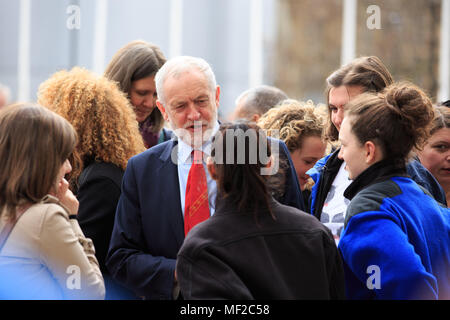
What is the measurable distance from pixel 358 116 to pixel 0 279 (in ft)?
4.80

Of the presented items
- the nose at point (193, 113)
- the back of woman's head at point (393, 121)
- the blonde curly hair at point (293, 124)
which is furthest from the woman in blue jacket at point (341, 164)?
the nose at point (193, 113)

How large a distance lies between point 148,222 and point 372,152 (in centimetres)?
94

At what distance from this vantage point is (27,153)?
2.08 meters

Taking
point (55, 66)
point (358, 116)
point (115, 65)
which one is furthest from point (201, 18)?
point (358, 116)

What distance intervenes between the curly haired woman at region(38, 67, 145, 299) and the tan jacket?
48 cm

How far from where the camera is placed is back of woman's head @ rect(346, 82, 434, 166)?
229cm

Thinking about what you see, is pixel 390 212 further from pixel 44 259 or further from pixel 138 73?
pixel 138 73

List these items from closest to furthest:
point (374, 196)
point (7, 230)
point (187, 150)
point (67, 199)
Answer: point (7, 230) → point (374, 196) → point (67, 199) → point (187, 150)

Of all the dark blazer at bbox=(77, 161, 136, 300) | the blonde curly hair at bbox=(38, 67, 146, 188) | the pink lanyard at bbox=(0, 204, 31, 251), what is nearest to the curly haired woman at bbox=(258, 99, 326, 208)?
the blonde curly hair at bbox=(38, 67, 146, 188)

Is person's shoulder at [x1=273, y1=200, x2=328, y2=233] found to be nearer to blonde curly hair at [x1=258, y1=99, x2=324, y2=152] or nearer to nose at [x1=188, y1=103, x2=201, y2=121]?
nose at [x1=188, y1=103, x2=201, y2=121]

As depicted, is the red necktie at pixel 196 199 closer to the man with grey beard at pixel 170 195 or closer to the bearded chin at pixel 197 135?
the man with grey beard at pixel 170 195

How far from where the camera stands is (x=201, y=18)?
7.81 metres

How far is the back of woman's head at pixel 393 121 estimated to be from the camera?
2.29 metres

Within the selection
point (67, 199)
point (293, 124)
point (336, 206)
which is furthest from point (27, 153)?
point (293, 124)
